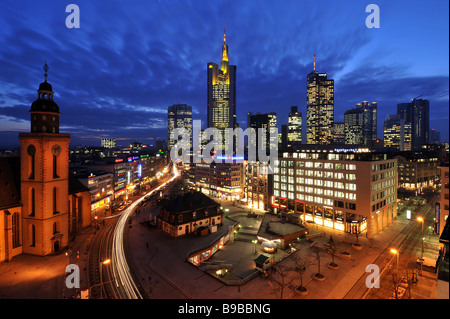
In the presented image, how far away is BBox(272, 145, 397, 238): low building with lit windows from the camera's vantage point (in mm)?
59250

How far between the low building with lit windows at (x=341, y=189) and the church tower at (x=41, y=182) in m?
61.6

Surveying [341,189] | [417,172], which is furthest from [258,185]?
[417,172]

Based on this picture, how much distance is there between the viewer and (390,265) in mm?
41438

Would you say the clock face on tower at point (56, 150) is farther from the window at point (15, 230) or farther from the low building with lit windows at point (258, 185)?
the low building with lit windows at point (258, 185)

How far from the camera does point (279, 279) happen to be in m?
36.5

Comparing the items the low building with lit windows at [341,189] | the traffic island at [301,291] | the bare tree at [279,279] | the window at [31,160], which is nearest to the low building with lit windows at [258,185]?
the low building with lit windows at [341,189]

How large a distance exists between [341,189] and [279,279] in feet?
123

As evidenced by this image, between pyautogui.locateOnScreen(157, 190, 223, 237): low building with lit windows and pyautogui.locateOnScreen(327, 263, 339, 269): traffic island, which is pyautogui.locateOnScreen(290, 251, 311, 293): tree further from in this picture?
pyautogui.locateOnScreen(157, 190, 223, 237): low building with lit windows

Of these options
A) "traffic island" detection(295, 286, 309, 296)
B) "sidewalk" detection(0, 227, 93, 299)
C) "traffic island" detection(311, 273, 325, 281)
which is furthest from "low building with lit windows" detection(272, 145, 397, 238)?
"sidewalk" detection(0, 227, 93, 299)

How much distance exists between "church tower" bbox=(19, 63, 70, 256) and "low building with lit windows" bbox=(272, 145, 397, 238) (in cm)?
6163

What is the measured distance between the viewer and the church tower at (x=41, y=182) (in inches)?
1670
